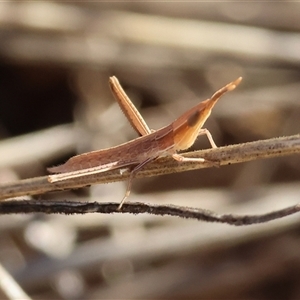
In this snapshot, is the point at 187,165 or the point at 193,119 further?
the point at 193,119

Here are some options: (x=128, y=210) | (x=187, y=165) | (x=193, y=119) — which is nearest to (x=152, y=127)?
(x=193, y=119)

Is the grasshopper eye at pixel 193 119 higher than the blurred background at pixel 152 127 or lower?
lower

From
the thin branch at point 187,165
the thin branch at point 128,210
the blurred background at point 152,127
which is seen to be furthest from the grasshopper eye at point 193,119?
the blurred background at point 152,127

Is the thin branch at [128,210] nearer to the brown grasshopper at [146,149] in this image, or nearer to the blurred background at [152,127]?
the brown grasshopper at [146,149]

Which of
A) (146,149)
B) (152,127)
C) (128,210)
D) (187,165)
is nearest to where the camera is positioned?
(128,210)

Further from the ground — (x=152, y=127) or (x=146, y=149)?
(x=152, y=127)

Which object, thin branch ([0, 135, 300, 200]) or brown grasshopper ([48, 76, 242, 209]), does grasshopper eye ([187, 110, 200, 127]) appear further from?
thin branch ([0, 135, 300, 200])

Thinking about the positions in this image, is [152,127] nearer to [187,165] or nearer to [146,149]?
[146,149]

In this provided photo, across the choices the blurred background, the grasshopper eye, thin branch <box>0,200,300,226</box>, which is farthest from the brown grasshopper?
the blurred background
